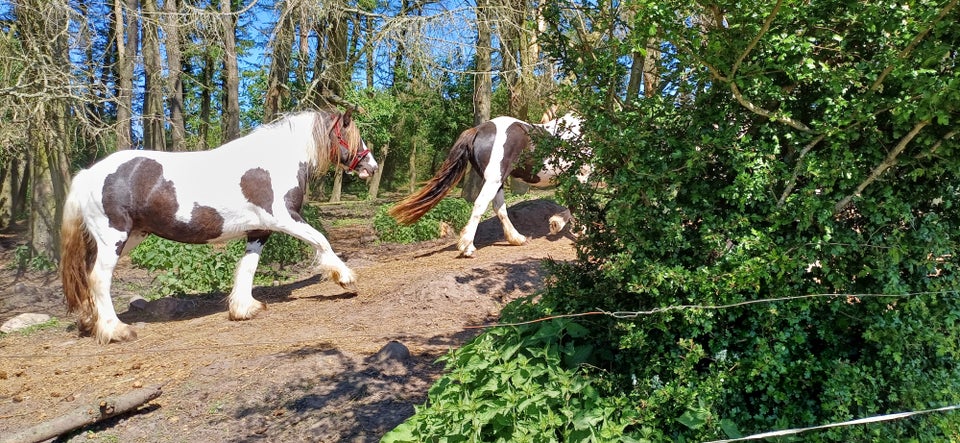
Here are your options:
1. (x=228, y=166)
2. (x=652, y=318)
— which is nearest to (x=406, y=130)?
(x=228, y=166)

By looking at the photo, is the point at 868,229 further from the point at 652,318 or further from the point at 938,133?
the point at 652,318

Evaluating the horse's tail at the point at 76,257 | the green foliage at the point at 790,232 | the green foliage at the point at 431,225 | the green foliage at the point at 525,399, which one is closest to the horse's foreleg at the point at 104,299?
the horse's tail at the point at 76,257

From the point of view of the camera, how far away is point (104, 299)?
19.9 feet

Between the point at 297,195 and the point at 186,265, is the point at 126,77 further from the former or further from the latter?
the point at 297,195

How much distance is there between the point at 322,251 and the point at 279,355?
1941mm

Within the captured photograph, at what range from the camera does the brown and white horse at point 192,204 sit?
20.0 ft

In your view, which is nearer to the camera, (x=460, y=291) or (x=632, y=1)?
(x=632, y=1)

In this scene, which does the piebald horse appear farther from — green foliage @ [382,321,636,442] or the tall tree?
green foliage @ [382,321,636,442]

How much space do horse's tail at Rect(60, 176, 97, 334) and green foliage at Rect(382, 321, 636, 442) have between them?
14.9ft

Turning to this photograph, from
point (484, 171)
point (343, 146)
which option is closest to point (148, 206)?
point (343, 146)

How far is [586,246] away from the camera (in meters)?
3.58

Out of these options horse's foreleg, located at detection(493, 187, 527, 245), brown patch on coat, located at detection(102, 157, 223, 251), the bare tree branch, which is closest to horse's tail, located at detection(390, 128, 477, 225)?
horse's foreleg, located at detection(493, 187, 527, 245)

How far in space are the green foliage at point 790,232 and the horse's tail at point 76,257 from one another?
4936 mm

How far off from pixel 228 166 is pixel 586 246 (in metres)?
4.46
